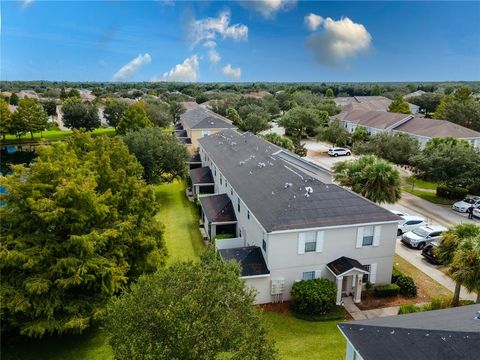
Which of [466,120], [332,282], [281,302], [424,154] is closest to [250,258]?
[281,302]

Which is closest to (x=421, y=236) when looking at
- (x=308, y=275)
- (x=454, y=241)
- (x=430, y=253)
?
(x=430, y=253)

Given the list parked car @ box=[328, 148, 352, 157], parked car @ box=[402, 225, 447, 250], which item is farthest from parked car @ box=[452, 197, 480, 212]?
parked car @ box=[328, 148, 352, 157]

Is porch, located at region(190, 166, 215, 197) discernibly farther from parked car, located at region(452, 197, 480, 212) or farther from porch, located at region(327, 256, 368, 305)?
parked car, located at region(452, 197, 480, 212)

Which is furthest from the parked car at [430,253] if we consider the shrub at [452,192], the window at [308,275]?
the shrub at [452,192]

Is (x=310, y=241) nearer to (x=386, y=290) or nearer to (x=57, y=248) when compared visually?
(x=386, y=290)

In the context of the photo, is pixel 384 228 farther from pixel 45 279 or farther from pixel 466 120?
pixel 466 120

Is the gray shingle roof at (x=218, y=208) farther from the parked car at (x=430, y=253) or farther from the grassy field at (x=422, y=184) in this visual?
the grassy field at (x=422, y=184)
